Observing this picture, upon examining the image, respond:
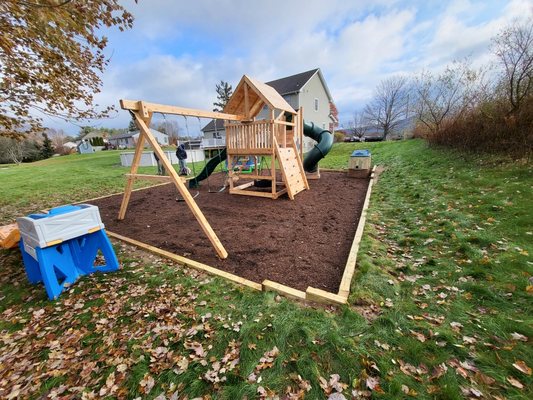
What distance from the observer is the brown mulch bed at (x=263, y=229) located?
11.9 feet

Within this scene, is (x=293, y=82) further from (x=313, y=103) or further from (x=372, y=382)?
(x=372, y=382)

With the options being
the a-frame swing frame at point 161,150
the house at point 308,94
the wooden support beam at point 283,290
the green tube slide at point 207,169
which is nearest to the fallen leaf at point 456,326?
the wooden support beam at point 283,290

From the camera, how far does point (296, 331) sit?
2.32 meters

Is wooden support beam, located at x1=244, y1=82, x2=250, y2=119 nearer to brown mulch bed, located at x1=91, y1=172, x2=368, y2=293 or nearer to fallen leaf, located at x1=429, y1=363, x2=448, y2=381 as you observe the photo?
brown mulch bed, located at x1=91, y1=172, x2=368, y2=293

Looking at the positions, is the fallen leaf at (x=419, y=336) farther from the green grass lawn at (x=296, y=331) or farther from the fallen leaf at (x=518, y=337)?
the fallen leaf at (x=518, y=337)

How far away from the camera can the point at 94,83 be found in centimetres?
629

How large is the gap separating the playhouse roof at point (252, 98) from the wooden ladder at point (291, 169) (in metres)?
1.30

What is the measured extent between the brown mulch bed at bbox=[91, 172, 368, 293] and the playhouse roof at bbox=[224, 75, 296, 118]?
2988 millimetres

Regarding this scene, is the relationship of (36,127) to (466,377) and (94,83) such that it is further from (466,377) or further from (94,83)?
(466,377)

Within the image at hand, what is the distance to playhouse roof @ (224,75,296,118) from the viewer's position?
267 inches

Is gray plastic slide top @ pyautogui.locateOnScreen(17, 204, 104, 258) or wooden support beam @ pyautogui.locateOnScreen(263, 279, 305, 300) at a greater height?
gray plastic slide top @ pyautogui.locateOnScreen(17, 204, 104, 258)

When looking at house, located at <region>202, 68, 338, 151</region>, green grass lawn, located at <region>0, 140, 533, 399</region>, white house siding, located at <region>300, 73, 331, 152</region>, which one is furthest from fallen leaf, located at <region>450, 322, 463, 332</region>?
white house siding, located at <region>300, 73, 331, 152</region>

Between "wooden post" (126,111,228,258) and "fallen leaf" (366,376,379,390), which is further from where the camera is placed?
"wooden post" (126,111,228,258)

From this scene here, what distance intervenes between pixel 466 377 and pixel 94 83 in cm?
905
